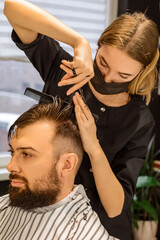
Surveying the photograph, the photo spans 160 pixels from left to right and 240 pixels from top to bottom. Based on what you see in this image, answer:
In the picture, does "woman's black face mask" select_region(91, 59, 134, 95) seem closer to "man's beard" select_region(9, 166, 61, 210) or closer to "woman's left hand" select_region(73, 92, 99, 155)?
"woman's left hand" select_region(73, 92, 99, 155)

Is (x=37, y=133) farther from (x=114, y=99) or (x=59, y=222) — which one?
(x=114, y=99)

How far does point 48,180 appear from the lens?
56.1 inches

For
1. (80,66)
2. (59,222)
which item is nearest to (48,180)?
(59,222)

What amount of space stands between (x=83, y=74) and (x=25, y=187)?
51cm

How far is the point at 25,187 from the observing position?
4.61 ft

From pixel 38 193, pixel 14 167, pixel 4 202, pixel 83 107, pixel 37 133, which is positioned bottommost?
pixel 4 202

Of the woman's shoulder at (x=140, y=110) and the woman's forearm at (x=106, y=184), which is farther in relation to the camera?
the woman's shoulder at (x=140, y=110)

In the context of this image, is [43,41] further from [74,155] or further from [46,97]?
[74,155]

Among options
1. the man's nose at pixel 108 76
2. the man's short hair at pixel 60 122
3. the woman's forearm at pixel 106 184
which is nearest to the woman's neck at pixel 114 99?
the man's nose at pixel 108 76

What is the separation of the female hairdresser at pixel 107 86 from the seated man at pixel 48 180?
0.31 feet

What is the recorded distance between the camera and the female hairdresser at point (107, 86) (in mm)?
1366

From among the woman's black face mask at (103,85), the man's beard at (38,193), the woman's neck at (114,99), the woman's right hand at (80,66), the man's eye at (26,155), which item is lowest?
the man's beard at (38,193)

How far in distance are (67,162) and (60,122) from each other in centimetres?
17

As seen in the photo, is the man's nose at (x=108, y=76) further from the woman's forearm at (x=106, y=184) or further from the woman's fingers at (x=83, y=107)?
the woman's forearm at (x=106, y=184)
